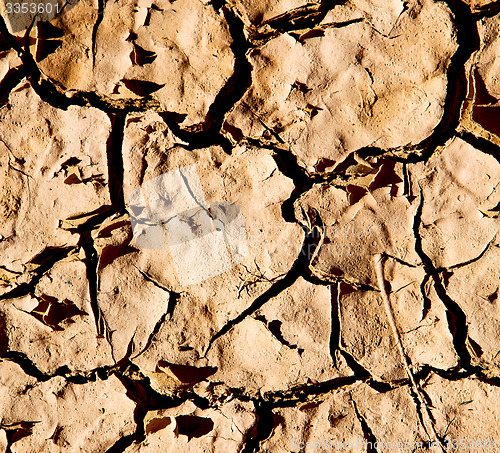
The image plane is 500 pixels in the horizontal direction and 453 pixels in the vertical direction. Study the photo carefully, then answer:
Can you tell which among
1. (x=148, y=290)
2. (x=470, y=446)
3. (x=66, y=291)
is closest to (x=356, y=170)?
(x=148, y=290)

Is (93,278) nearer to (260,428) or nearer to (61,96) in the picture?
(61,96)

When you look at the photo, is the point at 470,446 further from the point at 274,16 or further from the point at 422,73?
the point at 274,16

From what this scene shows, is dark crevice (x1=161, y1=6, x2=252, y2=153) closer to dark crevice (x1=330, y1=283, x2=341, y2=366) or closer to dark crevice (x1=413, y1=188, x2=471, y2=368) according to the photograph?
dark crevice (x1=330, y1=283, x2=341, y2=366)

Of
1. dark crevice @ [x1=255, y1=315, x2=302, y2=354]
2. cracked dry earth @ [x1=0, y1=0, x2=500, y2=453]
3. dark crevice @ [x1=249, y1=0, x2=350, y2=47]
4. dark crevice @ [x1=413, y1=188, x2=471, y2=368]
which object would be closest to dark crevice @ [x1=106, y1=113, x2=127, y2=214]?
cracked dry earth @ [x1=0, y1=0, x2=500, y2=453]

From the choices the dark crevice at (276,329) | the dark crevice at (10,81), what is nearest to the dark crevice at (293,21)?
the dark crevice at (10,81)

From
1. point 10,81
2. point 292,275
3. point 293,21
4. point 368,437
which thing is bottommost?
point 368,437

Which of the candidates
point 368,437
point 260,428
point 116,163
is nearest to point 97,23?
point 116,163

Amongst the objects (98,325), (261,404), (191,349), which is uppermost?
(98,325)

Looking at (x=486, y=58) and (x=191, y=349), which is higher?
(x=486, y=58)

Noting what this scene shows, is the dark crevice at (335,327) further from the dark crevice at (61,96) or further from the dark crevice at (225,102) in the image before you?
the dark crevice at (61,96)

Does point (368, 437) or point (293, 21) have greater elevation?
point (293, 21)
